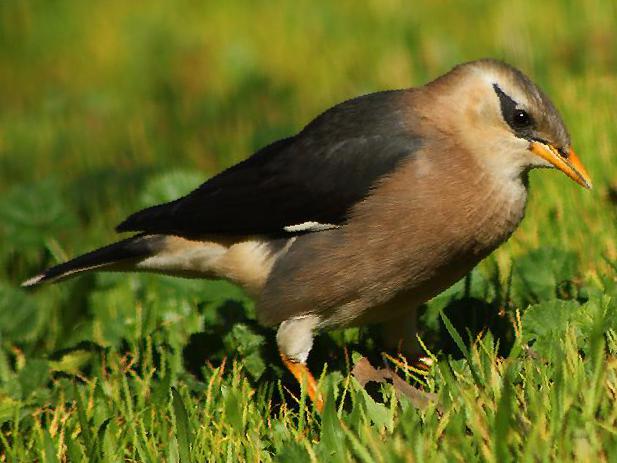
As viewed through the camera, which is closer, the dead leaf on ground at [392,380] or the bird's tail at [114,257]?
the dead leaf on ground at [392,380]

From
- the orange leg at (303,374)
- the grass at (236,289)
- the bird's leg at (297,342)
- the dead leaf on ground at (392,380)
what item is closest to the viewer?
the grass at (236,289)

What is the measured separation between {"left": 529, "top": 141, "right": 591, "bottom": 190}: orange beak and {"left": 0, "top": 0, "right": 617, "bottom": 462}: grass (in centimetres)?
43

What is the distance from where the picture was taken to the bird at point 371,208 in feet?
14.5

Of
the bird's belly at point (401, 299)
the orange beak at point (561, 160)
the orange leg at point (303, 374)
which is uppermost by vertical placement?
the orange beak at point (561, 160)

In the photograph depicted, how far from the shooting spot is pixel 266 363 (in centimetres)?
493

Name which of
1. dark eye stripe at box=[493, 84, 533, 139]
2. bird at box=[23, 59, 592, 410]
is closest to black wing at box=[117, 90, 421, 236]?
bird at box=[23, 59, 592, 410]

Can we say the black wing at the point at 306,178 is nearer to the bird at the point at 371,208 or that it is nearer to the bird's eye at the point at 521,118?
the bird at the point at 371,208

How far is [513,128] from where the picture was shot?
4.49 m

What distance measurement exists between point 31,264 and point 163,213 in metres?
1.83

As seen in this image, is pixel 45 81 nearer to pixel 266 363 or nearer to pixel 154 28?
pixel 154 28

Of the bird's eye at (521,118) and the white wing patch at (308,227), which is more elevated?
the white wing patch at (308,227)

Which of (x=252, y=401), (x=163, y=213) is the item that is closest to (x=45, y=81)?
(x=163, y=213)

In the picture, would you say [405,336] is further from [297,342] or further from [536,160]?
[536,160]

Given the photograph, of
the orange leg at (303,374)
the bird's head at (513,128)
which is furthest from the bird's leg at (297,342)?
the bird's head at (513,128)
